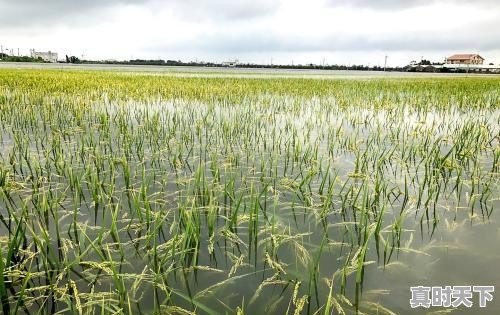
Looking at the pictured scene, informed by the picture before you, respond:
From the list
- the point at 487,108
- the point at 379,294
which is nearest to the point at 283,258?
the point at 379,294

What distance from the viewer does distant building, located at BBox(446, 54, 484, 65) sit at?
95000 millimetres

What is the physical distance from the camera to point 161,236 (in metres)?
2.96

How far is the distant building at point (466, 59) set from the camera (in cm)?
9500

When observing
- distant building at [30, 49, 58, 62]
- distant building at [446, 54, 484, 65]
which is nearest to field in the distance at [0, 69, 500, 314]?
distant building at [446, 54, 484, 65]

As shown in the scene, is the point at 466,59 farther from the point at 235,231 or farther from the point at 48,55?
the point at 48,55

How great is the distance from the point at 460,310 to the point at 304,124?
20.0 ft

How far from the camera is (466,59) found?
95.6 m

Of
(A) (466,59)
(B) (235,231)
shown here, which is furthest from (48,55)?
(B) (235,231)

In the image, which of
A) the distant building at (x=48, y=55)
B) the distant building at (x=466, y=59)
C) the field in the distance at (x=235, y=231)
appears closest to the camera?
the field in the distance at (x=235, y=231)

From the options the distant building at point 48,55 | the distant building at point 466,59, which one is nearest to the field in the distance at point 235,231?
the distant building at point 466,59

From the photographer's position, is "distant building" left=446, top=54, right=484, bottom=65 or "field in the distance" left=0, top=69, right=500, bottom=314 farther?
"distant building" left=446, top=54, right=484, bottom=65

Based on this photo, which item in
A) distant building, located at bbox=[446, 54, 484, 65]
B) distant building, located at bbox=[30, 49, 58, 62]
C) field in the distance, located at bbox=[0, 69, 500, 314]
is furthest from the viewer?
distant building, located at bbox=[30, 49, 58, 62]

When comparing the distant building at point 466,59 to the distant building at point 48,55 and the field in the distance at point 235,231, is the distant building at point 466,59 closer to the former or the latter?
the field in the distance at point 235,231

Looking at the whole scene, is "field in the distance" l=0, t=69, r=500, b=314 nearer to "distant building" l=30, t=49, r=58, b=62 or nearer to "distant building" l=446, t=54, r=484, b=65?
"distant building" l=446, t=54, r=484, b=65
